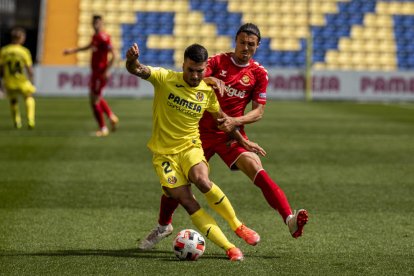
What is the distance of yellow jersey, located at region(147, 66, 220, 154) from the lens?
706 cm

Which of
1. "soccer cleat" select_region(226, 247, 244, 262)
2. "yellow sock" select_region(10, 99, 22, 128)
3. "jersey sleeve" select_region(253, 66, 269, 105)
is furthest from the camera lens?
"yellow sock" select_region(10, 99, 22, 128)

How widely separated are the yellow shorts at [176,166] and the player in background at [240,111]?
50 centimetres

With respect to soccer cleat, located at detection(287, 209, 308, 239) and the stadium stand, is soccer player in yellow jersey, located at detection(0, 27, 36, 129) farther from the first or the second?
the stadium stand

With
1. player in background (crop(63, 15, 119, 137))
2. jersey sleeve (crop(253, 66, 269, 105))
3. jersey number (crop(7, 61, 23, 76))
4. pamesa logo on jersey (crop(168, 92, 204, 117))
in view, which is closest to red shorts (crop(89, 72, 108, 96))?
player in background (crop(63, 15, 119, 137))

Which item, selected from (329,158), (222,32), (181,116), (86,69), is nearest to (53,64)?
(86,69)

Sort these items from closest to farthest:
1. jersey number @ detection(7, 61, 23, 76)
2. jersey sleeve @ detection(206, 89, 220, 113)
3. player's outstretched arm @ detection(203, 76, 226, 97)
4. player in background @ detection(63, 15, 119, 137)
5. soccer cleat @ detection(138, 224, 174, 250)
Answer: jersey sleeve @ detection(206, 89, 220, 113), soccer cleat @ detection(138, 224, 174, 250), player's outstretched arm @ detection(203, 76, 226, 97), player in background @ detection(63, 15, 119, 137), jersey number @ detection(7, 61, 23, 76)

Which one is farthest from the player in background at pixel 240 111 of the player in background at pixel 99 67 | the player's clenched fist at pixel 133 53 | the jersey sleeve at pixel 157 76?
the player in background at pixel 99 67

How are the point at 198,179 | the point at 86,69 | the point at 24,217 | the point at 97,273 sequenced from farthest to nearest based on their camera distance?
the point at 86,69 → the point at 24,217 → the point at 198,179 → the point at 97,273

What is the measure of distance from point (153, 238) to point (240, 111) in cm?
133

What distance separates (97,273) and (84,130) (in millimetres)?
12505

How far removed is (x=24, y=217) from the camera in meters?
8.76

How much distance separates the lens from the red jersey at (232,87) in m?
7.79

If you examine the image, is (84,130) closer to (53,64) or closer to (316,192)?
(316,192)

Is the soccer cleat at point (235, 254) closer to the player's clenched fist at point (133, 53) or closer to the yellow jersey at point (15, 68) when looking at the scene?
the player's clenched fist at point (133, 53)
